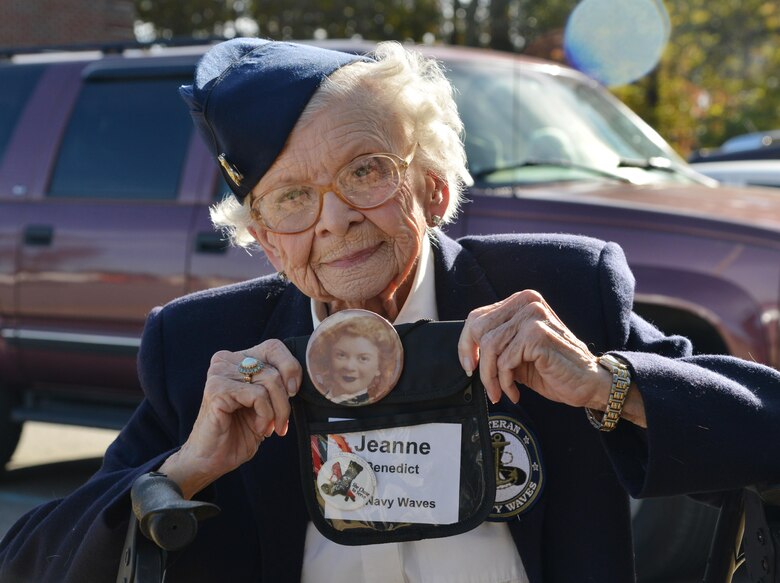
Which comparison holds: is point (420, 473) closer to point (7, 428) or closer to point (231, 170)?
point (231, 170)

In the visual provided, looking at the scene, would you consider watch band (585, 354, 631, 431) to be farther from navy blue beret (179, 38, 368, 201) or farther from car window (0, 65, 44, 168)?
car window (0, 65, 44, 168)

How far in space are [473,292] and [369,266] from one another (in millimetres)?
246

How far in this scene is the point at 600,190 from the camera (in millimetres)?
4590

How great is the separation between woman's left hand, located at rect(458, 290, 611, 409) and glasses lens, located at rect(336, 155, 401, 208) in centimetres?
45

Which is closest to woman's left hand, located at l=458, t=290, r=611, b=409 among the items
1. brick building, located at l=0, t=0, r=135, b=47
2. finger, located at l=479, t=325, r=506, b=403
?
finger, located at l=479, t=325, r=506, b=403

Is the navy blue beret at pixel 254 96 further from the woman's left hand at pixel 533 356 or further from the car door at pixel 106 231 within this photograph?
the car door at pixel 106 231

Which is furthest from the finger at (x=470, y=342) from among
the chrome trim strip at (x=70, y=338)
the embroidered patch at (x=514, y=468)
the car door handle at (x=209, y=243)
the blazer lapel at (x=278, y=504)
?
the chrome trim strip at (x=70, y=338)

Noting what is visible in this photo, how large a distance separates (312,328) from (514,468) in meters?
0.53

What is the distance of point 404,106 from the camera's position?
2.30m

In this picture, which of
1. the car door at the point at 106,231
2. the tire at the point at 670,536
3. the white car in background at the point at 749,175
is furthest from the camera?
the white car in background at the point at 749,175

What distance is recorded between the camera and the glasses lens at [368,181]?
225 cm

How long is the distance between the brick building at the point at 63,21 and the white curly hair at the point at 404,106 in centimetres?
1837

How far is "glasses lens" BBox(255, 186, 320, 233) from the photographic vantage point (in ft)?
7.43

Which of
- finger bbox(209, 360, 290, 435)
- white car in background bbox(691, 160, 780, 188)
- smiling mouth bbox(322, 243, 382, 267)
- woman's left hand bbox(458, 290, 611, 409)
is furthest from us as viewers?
white car in background bbox(691, 160, 780, 188)
